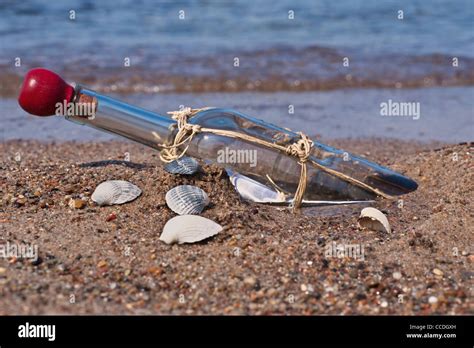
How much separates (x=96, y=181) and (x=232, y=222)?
0.83 m

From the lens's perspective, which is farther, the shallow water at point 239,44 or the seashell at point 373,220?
the shallow water at point 239,44

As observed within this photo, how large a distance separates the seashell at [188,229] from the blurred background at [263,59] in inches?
113

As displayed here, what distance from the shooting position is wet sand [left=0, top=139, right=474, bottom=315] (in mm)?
2482

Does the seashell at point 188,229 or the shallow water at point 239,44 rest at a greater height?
the shallow water at point 239,44

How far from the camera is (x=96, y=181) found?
3.41 metres

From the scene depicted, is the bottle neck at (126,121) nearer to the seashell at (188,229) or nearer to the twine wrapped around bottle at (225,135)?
the twine wrapped around bottle at (225,135)

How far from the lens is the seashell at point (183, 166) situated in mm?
3266

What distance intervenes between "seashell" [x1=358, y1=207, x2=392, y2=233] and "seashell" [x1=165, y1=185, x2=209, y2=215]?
75 cm

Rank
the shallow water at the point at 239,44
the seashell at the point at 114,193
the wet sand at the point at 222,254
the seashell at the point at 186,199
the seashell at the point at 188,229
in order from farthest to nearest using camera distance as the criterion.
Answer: the shallow water at the point at 239,44 < the seashell at the point at 114,193 < the seashell at the point at 186,199 < the seashell at the point at 188,229 < the wet sand at the point at 222,254

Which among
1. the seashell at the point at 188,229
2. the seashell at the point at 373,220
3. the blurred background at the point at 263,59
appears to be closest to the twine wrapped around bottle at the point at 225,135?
the seashell at the point at 373,220

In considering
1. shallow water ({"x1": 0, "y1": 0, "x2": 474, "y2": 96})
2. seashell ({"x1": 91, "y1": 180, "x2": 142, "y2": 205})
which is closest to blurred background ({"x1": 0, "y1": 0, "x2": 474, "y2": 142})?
shallow water ({"x1": 0, "y1": 0, "x2": 474, "y2": 96})

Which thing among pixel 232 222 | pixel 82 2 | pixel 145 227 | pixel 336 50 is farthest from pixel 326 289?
pixel 82 2

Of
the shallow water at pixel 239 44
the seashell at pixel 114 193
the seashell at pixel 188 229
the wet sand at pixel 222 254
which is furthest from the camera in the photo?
the shallow water at pixel 239 44

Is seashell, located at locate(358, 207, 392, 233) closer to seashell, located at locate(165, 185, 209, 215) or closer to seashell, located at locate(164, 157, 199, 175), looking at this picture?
seashell, located at locate(165, 185, 209, 215)
